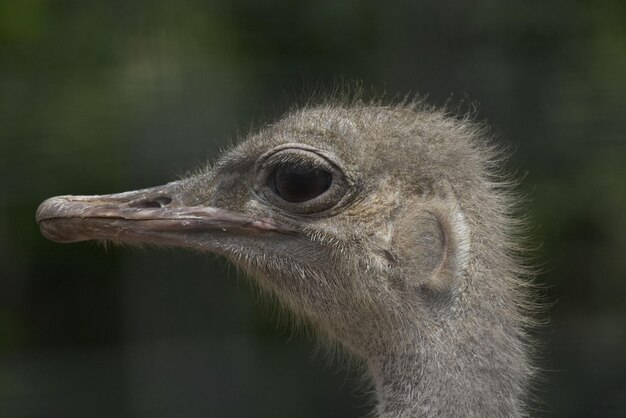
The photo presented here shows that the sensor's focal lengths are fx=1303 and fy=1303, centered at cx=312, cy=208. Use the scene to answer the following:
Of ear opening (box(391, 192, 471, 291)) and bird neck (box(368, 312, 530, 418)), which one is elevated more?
ear opening (box(391, 192, 471, 291))

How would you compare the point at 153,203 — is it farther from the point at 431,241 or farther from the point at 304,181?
the point at 431,241

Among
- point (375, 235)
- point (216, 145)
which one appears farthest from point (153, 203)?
point (216, 145)

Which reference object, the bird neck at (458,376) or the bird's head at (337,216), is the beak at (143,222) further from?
the bird neck at (458,376)

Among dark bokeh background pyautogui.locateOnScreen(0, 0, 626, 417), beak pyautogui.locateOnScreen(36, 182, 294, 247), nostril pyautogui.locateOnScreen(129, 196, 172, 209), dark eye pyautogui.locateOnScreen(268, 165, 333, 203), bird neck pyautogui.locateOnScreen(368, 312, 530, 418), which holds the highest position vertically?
dark bokeh background pyautogui.locateOnScreen(0, 0, 626, 417)

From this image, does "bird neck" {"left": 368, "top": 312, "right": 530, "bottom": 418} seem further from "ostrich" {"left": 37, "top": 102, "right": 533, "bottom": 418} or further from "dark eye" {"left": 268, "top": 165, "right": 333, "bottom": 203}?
"dark eye" {"left": 268, "top": 165, "right": 333, "bottom": 203}

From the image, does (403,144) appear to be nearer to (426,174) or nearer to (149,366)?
(426,174)

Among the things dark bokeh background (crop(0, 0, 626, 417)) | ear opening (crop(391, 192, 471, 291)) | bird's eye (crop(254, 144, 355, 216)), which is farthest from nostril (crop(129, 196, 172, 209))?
dark bokeh background (crop(0, 0, 626, 417))
